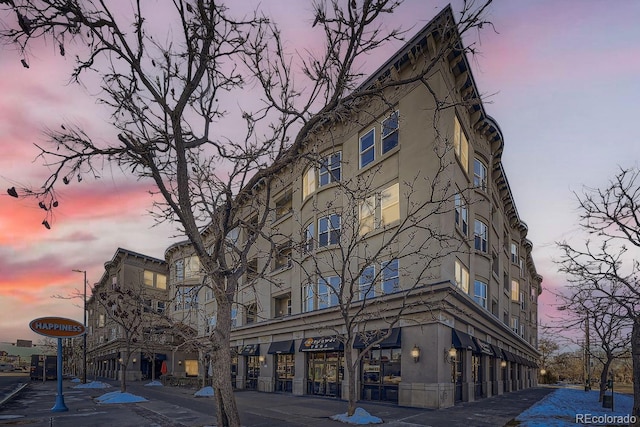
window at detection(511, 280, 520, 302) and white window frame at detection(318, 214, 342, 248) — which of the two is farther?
window at detection(511, 280, 520, 302)

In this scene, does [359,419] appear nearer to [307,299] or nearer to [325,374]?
[325,374]

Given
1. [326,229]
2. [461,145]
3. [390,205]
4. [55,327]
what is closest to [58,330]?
[55,327]

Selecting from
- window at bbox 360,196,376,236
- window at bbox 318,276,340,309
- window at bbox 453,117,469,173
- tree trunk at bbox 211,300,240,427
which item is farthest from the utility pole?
tree trunk at bbox 211,300,240,427

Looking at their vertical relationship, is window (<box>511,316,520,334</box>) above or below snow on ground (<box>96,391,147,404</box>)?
above

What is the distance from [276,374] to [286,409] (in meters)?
12.6

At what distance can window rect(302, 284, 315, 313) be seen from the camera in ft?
94.1

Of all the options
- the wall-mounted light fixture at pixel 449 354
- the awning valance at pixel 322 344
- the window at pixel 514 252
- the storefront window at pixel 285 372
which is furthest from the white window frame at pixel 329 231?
the window at pixel 514 252

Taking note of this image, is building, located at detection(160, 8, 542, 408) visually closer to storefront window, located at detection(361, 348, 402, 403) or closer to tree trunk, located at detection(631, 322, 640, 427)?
storefront window, located at detection(361, 348, 402, 403)

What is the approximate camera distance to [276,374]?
31.5m

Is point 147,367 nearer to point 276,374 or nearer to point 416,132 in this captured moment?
point 276,374

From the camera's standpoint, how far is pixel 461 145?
81.5 ft

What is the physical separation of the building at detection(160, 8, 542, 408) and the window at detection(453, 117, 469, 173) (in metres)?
0.13

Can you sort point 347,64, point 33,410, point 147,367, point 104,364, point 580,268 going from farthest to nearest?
1. point 104,364
2. point 147,367
3. point 33,410
4. point 580,268
5. point 347,64

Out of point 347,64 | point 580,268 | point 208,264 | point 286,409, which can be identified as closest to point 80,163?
point 208,264
